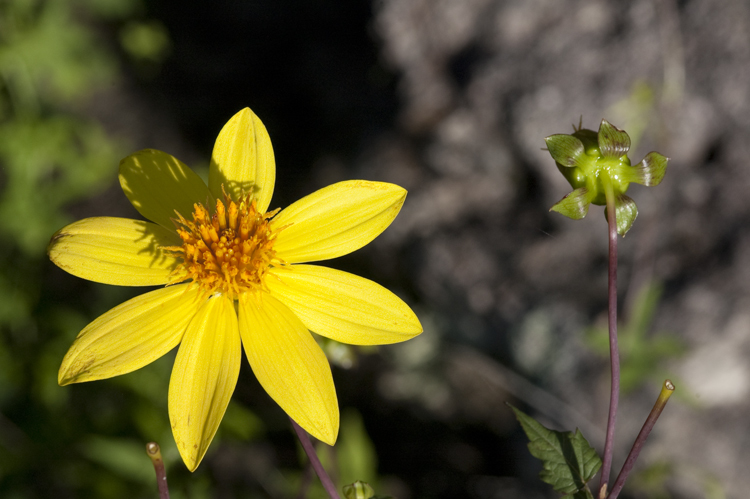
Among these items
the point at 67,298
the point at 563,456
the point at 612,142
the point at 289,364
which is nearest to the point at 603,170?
the point at 612,142

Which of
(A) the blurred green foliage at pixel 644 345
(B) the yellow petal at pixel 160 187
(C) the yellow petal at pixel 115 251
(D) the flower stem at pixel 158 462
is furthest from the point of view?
(A) the blurred green foliage at pixel 644 345

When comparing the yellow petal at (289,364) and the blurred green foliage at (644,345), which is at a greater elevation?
the blurred green foliage at (644,345)

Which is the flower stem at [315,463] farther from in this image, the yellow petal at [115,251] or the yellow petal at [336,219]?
the yellow petal at [115,251]

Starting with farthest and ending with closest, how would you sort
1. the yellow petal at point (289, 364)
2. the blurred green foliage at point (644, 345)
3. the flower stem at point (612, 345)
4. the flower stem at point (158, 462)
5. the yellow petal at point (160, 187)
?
the blurred green foliage at point (644, 345) → the yellow petal at point (160, 187) → the yellow petal at point (289, 364) → the flower stem at point (612, 345) → the flower stem at point (158, 462)

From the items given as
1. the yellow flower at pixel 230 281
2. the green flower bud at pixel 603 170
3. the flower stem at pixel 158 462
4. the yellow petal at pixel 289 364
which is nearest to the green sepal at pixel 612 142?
the green flower bud at pixel 603 170

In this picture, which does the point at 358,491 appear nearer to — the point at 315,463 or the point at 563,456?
the point at 315,463

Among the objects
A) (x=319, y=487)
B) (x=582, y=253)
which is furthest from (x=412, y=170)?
(x=319, y=487)

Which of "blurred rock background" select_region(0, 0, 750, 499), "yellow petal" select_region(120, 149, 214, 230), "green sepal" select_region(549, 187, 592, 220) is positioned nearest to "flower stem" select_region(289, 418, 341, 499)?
"blurred rock background" select_region(0, 0, 750, 499)
